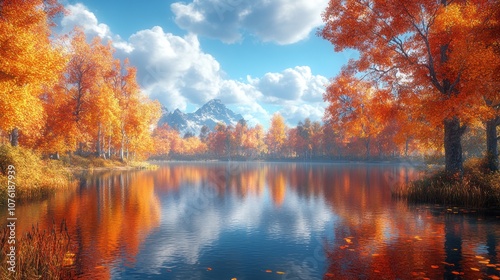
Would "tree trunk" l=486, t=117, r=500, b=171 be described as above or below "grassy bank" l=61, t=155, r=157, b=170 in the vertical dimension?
above

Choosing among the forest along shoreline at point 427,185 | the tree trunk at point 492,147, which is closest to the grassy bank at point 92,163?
the forest along shoreline at point 427,185

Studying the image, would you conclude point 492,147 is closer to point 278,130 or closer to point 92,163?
point 92,163

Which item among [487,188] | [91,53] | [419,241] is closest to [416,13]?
[487,188]

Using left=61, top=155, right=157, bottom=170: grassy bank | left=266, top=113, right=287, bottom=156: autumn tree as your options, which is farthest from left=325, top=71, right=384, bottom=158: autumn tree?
left=266, top=113, right=287, bottom=156: autumn tree

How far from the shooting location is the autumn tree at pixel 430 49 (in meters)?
18.1

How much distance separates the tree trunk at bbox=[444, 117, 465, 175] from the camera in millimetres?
21234

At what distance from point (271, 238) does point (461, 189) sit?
13046mm

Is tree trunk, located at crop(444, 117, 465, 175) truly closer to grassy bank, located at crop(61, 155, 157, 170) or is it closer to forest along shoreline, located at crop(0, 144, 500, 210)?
forest along shoreline, located at crop(0, 144, 500, 210)

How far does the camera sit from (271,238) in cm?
1283

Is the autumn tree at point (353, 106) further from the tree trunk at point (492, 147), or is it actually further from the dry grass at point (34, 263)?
the dry grass at point (34, 263)

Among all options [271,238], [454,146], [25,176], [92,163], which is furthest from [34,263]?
[92,163]

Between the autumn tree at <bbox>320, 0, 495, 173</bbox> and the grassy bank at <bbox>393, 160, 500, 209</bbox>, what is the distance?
3.41 feet

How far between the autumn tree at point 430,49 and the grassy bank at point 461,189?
104 centimetres

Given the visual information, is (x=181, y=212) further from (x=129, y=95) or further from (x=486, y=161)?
(x=129, y=95)
